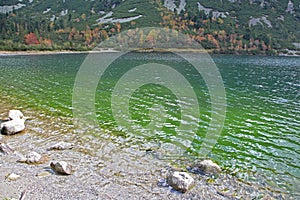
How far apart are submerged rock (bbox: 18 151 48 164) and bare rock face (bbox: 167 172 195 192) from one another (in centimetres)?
826

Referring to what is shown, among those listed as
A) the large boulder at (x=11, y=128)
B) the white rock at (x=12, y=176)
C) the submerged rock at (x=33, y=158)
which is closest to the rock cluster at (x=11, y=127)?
the large boulder at (x=11, y=128)

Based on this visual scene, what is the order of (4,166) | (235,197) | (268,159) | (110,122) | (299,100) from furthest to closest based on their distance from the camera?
(299,100) < (110,122) < (268,159) < (4,166) < (235,197)

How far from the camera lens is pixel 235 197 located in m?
13.2

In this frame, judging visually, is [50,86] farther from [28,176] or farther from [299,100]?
[299,100]

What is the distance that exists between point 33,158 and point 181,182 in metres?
9.44

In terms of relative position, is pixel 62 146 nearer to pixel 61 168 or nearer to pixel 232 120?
pixel 61 168

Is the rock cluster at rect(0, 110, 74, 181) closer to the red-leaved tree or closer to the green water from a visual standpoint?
the green water

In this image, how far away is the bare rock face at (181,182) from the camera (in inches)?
526

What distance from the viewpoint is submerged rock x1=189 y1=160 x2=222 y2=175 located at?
50.3ft

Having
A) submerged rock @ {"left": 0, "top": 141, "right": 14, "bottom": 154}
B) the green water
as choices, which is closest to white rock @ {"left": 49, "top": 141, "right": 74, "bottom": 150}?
submerged rock @ {"left": 0, "top": 141, "right": 14, "bottom": 154}

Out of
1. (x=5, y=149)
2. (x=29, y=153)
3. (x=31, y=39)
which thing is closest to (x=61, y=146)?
(x=29, y=153)

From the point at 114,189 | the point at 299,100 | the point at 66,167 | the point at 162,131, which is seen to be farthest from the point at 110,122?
the point at 299,100

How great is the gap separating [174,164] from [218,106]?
56.4ft

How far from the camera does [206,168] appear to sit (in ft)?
50.8
